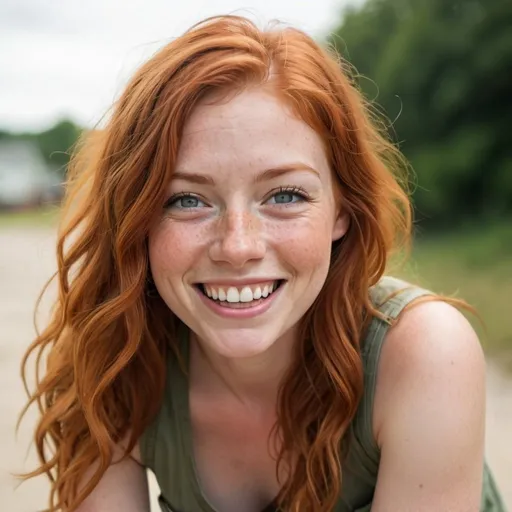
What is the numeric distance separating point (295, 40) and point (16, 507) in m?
2.55

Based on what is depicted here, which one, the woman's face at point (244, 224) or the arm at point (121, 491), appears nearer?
the woman's face at point (244, 224)

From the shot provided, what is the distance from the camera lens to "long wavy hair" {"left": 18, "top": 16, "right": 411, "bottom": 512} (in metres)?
1.79

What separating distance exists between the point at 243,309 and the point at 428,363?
1.48 feet

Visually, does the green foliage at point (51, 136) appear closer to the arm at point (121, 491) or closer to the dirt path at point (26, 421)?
the dirt path at point (26, 421)

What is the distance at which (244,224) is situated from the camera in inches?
69.5

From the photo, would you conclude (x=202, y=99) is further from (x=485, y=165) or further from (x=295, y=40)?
(x=485, y=165)

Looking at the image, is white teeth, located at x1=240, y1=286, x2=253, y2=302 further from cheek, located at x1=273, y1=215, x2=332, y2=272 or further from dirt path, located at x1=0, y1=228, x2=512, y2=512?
dirt path, located at x1=0, y1=228, x2=512, y2=512

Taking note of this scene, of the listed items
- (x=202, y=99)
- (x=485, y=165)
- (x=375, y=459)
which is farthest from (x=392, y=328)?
(x=485, y=165)

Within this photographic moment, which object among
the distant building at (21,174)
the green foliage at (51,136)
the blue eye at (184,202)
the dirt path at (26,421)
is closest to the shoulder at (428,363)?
the blue eye at (184,202)

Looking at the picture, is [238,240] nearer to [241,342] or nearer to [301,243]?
[301,243]

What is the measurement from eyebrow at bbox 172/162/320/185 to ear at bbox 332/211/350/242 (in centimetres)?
23

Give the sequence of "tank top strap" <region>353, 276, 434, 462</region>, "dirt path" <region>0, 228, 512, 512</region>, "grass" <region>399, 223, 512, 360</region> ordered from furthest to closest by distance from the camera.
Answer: "grass" <region>399, 223, 512, 360</region> < "dirt path" <region>0, 228, 512, 512</region> < "tank top strap" <region>353, 276, 434, 462</region>

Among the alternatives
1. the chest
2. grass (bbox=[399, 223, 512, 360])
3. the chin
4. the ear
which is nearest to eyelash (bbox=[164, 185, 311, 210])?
the ear

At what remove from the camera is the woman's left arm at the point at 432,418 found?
1.82 metres
